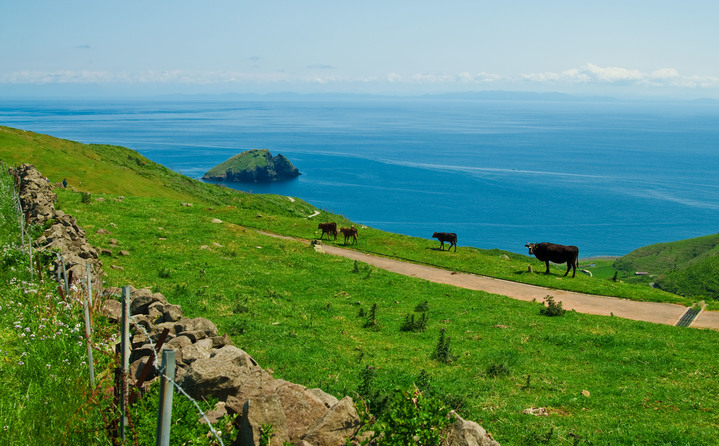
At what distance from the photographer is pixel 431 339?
20500mm

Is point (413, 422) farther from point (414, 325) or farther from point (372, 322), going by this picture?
point (414, 325)

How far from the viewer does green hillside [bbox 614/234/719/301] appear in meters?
79.9

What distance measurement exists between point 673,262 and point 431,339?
109962 mm

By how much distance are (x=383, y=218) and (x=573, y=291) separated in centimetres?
11089

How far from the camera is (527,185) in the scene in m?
194

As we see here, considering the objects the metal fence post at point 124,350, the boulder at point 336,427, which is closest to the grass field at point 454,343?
the boulder at point 336,427

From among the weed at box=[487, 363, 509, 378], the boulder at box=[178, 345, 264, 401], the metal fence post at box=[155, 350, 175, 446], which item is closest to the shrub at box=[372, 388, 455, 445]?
the boulder at box=[178, 345, 264, 401]

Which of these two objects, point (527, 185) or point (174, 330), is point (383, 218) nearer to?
point (527, 185)

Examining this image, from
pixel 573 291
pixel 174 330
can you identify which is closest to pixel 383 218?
pixel 573 291

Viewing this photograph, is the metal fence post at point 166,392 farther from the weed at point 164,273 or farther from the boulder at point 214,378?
the weed at point 164,273

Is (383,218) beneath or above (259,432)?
beneath

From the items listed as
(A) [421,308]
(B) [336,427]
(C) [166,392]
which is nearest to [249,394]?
(B) [336,427]

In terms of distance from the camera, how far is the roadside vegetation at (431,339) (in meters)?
13.1

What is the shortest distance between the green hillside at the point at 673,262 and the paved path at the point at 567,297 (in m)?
56.3
